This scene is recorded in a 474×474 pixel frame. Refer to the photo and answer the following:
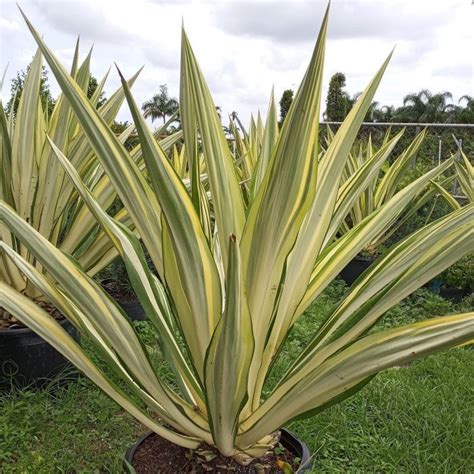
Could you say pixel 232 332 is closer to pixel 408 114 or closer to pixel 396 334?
pixel 396 334

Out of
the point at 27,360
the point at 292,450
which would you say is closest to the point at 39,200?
the point at 27,360

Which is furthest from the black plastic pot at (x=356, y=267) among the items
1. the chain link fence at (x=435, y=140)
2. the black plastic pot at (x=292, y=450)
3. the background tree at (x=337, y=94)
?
the background tree at (x=337, y=94)

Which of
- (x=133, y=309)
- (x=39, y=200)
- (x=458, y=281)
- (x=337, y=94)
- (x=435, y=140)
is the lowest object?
(x=133, y=309)

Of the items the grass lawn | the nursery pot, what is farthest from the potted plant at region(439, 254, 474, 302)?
the nursery pot

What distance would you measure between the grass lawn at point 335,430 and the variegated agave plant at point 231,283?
0.74 m

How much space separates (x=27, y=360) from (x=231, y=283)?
58.7 inches

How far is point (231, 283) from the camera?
2.88ft

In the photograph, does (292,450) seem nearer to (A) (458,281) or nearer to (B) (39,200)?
(B) (39,200)

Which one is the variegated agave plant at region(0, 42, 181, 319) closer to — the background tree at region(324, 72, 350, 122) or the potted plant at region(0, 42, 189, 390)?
the potted plant at region(0, 42, 189, 390)

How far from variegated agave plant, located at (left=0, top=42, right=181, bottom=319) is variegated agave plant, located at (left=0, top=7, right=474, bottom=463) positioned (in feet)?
3.56

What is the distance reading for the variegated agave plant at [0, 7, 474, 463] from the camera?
3.19ft

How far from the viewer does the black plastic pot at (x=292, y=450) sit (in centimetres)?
120

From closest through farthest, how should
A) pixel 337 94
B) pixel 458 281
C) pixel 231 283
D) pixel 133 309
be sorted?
pixel 231 283, pixel 133 309, pixel 458 281, pixel 337 94

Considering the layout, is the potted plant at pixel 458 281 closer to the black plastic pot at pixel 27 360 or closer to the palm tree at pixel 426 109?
the black plastic pot at pixel 27 360
